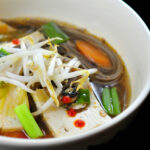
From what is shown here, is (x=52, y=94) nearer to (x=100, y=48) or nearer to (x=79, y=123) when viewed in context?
(x=79, y=123)

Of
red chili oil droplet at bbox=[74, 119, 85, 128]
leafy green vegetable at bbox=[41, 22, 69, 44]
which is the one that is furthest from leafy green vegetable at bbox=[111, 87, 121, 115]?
leafy green vegetable at bbox=[41, 22, 69, 44]

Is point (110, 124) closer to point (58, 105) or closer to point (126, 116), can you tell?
point (126, 116)

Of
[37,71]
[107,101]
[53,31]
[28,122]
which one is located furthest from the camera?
[53,31]

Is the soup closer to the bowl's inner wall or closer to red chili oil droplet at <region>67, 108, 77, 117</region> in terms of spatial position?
red chili oil droplet at <region>67, 108, 77, 117</region>

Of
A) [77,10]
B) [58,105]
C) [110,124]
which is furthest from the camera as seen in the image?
[77,10]

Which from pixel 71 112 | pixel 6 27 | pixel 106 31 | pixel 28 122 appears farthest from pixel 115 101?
pixel 6 27

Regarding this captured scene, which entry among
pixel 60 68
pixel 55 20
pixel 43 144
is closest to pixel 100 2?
pixel 55 20
